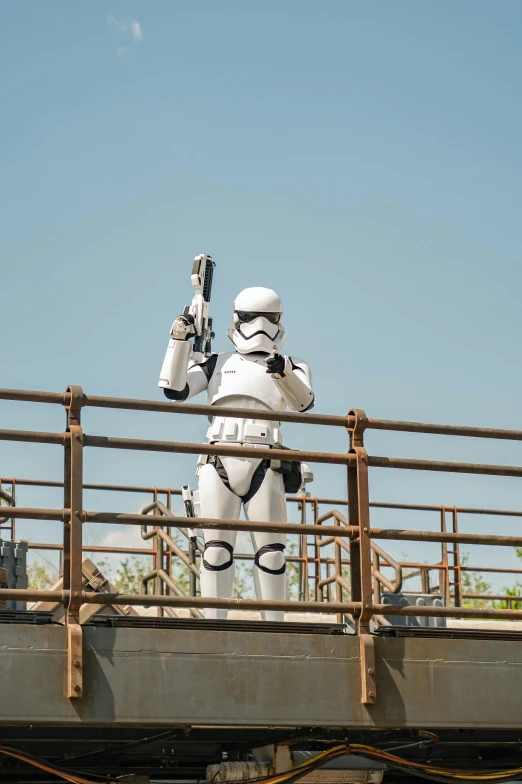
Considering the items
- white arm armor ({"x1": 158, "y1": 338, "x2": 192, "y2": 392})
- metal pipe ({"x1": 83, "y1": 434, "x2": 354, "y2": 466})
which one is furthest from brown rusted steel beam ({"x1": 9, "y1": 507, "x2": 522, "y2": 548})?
white arm armor ({"x1": 158, "y1": 338, "x2": 192, "y2": 392})

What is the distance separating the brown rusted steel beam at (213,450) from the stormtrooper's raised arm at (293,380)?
116cm

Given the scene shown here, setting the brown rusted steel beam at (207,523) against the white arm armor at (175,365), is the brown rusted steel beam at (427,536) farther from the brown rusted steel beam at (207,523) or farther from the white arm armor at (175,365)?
the white arm armor at (175,365)

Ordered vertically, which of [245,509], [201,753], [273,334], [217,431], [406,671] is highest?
[273,334]

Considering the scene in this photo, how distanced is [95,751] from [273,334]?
288cm

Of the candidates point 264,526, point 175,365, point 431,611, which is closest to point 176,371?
point 175,365

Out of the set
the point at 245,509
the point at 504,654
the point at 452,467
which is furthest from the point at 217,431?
the point at 504,654

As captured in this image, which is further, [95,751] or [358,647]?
[95,751]

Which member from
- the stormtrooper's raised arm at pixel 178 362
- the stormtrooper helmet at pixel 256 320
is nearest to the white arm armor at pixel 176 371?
the stormtrooper's raised arm at pixel 178 362

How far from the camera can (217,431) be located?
7.83 m

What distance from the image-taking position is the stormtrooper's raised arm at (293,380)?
7.61 m

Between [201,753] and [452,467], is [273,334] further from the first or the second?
[201,753]

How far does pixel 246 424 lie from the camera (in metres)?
7.85

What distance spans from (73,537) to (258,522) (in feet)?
3.23

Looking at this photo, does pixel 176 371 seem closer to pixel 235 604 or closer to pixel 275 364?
pixel 275 364
